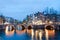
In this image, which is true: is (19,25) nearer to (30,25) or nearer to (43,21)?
(30,25)

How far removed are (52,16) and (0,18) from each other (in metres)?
12.9

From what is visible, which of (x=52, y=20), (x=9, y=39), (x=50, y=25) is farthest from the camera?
(x=52, y=20)

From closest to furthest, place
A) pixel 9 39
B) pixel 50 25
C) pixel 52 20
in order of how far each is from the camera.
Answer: pixel 9 39
pixel 50 25
pixel 52 20

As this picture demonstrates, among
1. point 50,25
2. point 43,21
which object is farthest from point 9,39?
point 43,21

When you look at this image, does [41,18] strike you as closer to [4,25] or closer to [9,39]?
[4,25]

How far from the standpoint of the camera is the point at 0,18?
249 ft

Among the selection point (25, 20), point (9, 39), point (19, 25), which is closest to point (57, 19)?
point (25, 20)

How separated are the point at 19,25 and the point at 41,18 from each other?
1153cm

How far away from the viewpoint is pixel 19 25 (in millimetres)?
66625

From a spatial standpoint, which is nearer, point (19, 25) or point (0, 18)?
point (19, 25)

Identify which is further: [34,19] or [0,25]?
[34,19]

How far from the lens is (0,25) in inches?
2638

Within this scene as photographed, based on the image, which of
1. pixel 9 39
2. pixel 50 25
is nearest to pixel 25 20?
pixel 50 25

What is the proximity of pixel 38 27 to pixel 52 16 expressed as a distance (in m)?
9.95
